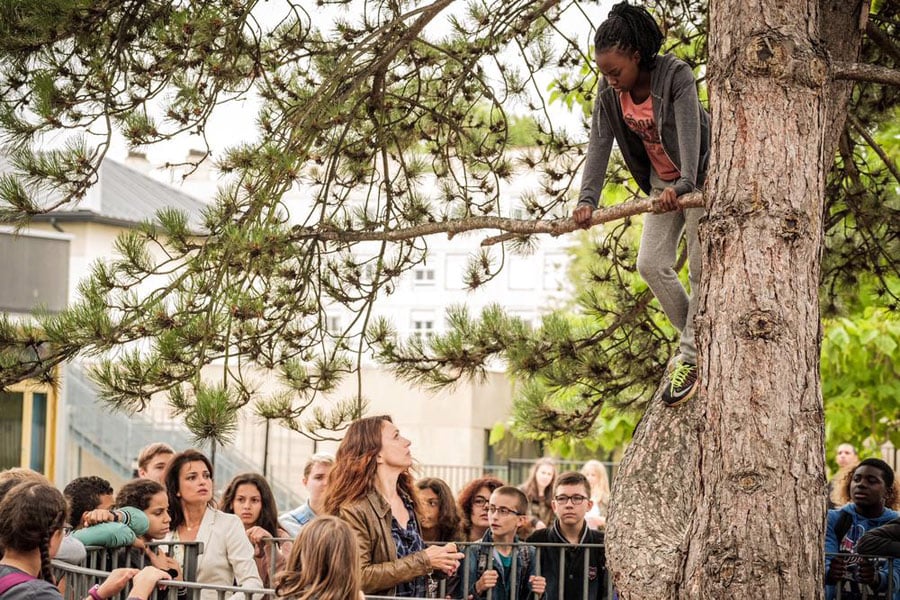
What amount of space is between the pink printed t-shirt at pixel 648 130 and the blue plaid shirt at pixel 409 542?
175 cm

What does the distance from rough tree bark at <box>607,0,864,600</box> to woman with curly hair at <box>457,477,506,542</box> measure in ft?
10.5

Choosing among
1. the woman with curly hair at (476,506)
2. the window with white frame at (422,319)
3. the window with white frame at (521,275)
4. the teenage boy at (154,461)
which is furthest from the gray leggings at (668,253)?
the window with white frame at (422,319)

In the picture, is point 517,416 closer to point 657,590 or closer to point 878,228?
point 878,228

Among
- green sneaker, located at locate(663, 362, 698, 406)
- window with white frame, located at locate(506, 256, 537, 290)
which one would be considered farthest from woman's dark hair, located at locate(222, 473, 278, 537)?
window with white frame, located at locate(506, 256, 537, 290)

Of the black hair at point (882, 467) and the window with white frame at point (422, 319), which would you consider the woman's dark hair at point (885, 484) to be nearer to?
the black hair at point (882, 467)

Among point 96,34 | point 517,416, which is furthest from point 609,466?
point 96,34

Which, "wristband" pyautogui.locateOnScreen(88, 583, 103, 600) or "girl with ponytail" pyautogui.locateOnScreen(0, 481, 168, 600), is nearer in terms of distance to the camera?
"girl with ponytail" pyautogui.locateOnScreen(0, 481, 168, 600)

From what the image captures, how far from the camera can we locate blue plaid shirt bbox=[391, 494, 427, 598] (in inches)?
210

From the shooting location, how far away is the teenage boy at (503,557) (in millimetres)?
6638

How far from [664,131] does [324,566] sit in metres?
2.04

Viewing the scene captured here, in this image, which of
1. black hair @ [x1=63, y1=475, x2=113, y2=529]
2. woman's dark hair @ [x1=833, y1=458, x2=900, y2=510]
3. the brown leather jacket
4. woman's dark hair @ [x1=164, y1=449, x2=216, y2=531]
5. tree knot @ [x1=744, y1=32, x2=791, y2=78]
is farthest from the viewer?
woman's dark hair @ [x1=833, y1=458, x2=900, y2=510]

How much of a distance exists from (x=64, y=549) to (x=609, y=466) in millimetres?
21492

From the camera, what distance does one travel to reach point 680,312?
5.36 metres

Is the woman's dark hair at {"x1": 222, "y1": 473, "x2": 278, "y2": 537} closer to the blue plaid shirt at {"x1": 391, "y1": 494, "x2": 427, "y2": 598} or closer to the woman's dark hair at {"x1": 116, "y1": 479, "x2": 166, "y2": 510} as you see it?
the woman's dark hair at {"x1": 116, "y1": 479, "x2": 166, "y2": 510}
